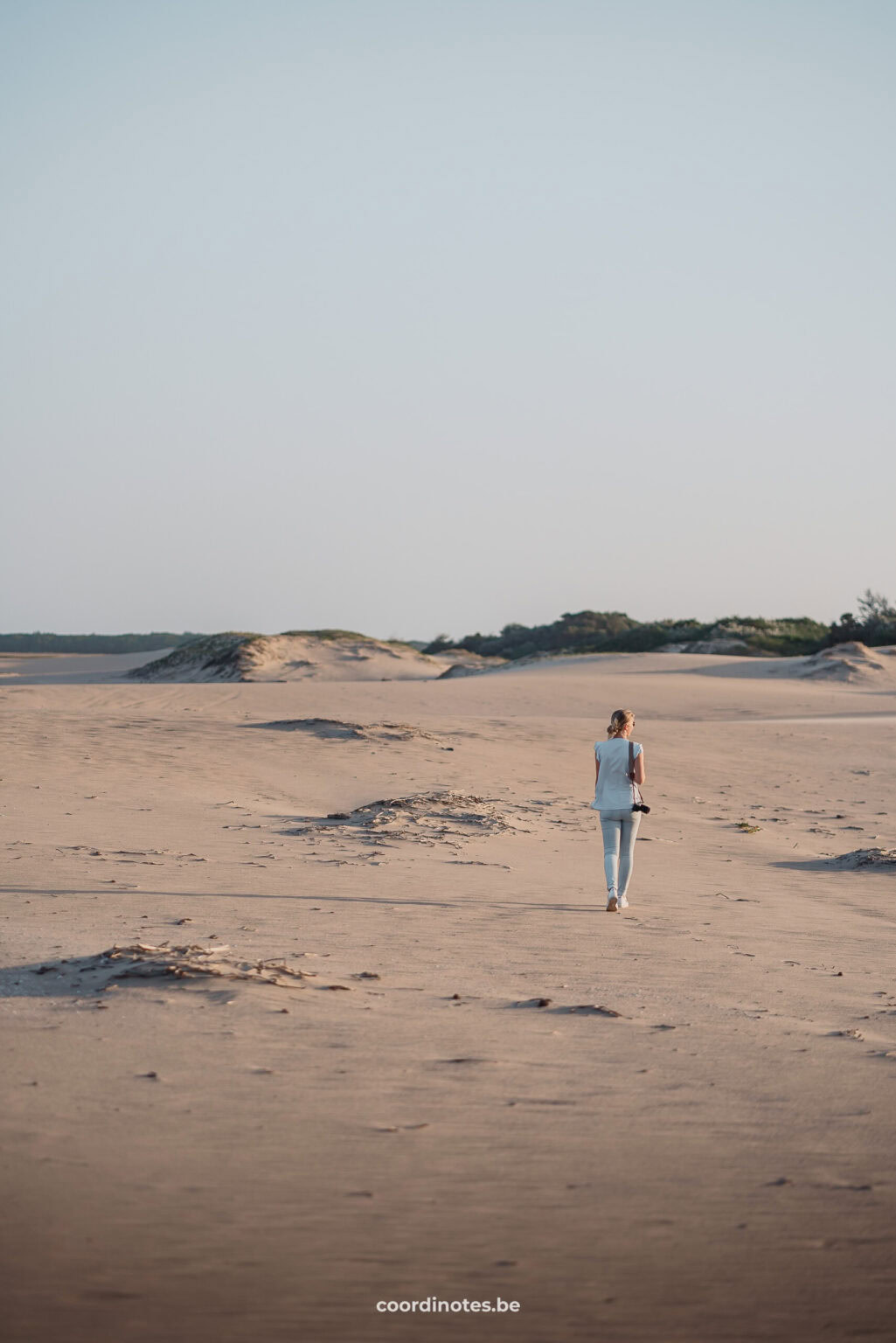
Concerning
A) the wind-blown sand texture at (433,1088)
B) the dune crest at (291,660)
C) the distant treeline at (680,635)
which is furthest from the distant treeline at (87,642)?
the wind-blown sand texture at (433,1088)

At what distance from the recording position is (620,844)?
8422mm

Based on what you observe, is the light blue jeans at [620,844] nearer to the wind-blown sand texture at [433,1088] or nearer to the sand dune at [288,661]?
the wind-blown sand texture at [433,1088]

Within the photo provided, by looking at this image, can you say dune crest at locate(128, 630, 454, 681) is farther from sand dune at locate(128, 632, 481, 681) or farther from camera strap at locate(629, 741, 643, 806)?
camera strap at locate(629, 741, 643, 806)

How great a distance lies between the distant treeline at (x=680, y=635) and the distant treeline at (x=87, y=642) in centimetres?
3389

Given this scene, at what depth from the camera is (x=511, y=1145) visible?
3684 mm

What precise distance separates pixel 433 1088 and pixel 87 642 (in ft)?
340

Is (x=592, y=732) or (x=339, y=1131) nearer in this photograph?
(x=339, y=1131)

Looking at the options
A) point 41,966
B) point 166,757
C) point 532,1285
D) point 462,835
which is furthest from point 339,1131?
point 166,757

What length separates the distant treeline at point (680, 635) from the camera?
4562 centimetres

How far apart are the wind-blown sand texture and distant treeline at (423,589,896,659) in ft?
120

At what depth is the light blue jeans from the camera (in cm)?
806

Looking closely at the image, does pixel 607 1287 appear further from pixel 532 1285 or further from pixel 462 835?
pixel 462 835

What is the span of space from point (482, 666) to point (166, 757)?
29718mm

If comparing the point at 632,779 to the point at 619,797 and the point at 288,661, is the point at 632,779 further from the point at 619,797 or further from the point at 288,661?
the point at 288,661
